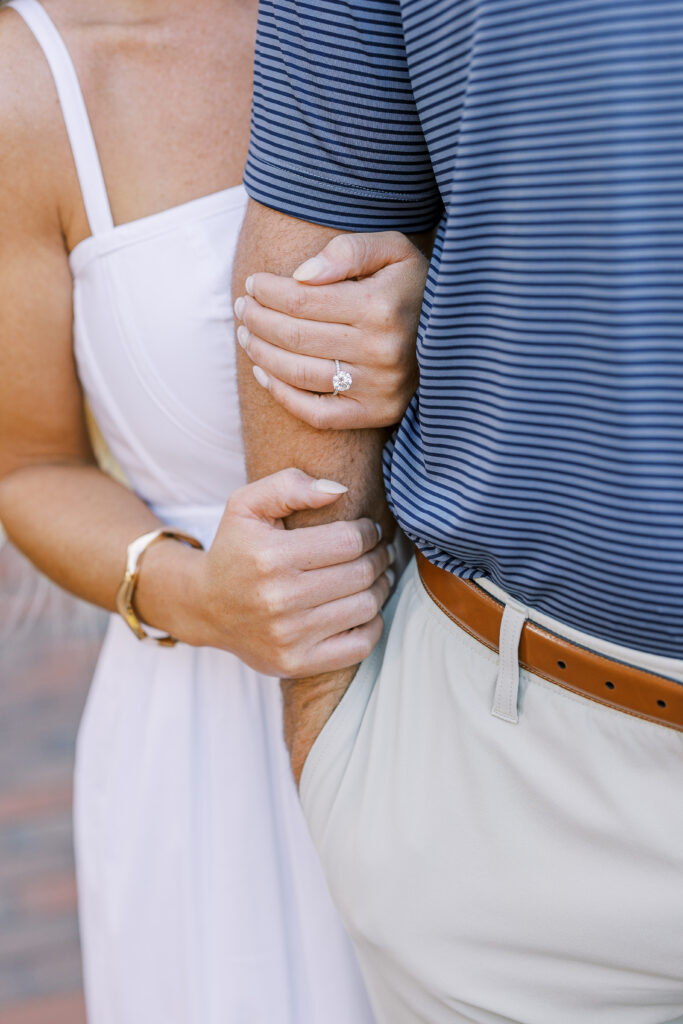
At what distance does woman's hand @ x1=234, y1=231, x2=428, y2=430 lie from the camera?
95 cm

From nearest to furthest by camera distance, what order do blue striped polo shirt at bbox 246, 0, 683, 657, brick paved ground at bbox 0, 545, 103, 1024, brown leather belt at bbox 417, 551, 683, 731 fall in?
blue striped polo shirt at bbox 246, 0, 683, 657 → brown leather belt at bbox 417, 551, 683, 731 → brick paved ground at bbox 0, 545, 103, 1024

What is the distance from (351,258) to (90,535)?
0.62m

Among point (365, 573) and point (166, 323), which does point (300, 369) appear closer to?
point (365, 573)

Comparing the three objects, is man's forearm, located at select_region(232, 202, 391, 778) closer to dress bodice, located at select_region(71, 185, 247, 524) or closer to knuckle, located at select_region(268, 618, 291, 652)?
knuckle, located at select_region(268, 618, 291, 652)

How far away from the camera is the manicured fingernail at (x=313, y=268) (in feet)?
3.04

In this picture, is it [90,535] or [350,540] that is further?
[90,535]

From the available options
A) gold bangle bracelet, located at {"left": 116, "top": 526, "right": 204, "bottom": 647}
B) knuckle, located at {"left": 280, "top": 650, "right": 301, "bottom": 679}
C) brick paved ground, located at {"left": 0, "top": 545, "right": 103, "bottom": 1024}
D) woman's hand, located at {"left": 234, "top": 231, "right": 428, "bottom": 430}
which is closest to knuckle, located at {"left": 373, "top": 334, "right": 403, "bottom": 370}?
woman's hand, located at {"left": 234, "top": 231, "right": 428, "bottom": 430}

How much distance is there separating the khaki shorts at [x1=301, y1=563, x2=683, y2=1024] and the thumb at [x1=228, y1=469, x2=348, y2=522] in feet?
0.51

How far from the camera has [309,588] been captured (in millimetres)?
1059

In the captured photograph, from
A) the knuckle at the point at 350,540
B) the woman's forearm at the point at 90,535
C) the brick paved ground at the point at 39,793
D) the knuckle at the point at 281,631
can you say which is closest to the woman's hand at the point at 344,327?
the knuckle at the point at 350,540

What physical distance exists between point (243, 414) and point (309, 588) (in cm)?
21

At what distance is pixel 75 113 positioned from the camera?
1203mm

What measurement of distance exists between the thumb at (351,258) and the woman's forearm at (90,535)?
0.44 m

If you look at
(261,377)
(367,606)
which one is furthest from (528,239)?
(367,606)
